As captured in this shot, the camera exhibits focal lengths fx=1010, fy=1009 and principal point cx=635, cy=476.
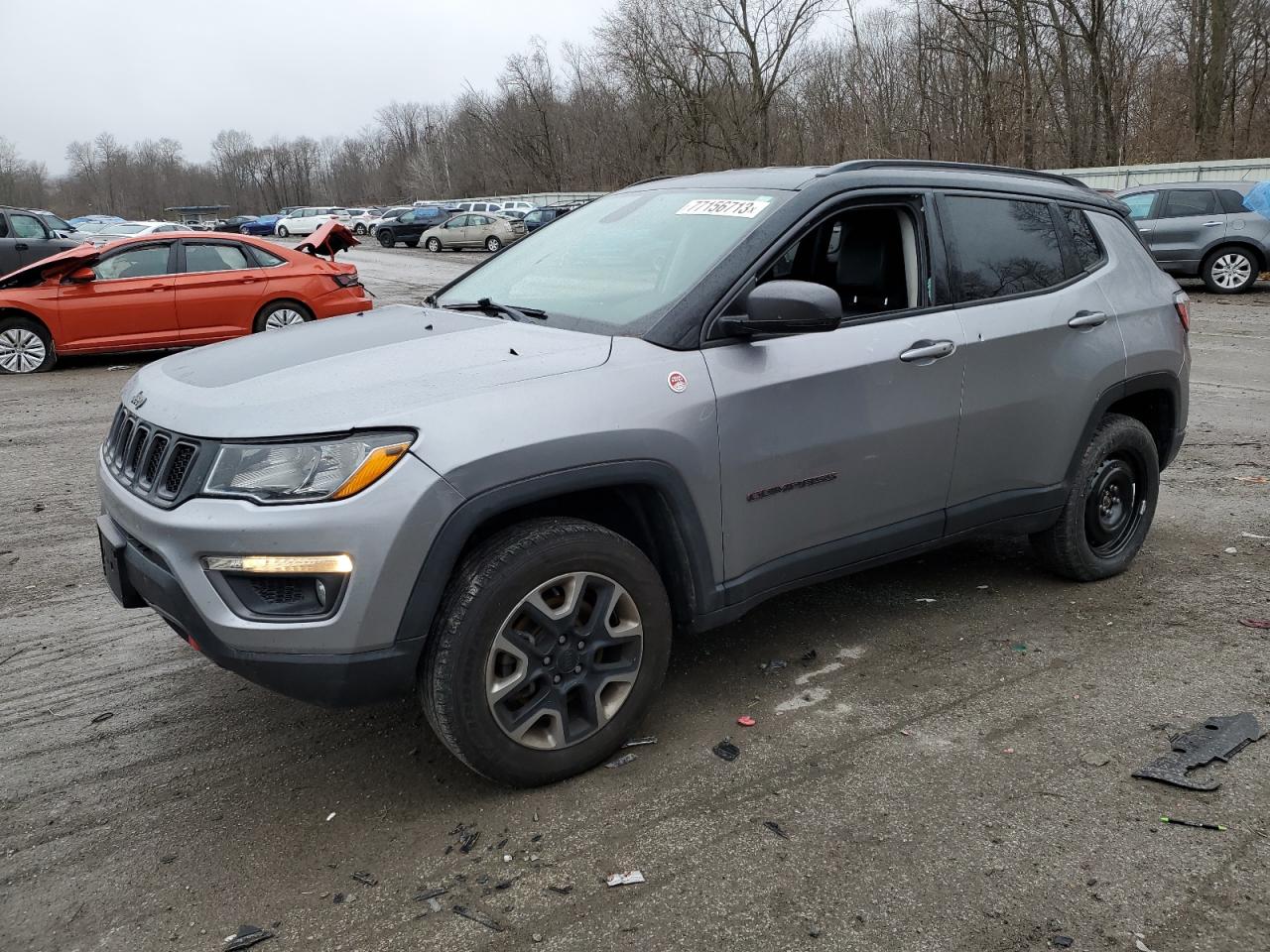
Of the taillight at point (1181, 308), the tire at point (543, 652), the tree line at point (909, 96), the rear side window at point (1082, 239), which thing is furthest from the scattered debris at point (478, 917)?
the tree line at point (909, 96)

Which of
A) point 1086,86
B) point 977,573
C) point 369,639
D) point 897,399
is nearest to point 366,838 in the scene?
point 369,639

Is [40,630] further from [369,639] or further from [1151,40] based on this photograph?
[1151,40]

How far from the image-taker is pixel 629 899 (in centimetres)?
261

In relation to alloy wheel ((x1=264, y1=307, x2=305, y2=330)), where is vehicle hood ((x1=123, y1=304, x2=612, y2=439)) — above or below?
below

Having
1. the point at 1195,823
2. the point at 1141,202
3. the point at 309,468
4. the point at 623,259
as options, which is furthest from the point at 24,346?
the point at 1141,202

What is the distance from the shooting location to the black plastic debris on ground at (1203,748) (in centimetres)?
310

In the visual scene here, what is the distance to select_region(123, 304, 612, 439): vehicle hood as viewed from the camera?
109 inches

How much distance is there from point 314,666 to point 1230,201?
1807 cm

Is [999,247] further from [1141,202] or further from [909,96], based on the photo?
[909,96]

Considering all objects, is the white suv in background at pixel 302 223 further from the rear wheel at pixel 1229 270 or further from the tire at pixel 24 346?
the rear wheel at pixel 1229 270

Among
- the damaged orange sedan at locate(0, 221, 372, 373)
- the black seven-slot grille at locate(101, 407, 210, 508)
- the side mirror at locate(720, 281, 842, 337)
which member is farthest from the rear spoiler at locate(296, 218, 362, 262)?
the side mirror at locate(720, 281, 842, 337)

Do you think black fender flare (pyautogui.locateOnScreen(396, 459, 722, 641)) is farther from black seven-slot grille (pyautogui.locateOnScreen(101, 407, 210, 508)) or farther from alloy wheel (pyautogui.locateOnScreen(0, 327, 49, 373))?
alloy wheel (pyautogui.locateOnScreen(0, 327, 49, 373))

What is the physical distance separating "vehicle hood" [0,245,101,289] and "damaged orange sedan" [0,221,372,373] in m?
0.01

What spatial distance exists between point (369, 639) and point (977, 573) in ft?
10.8
